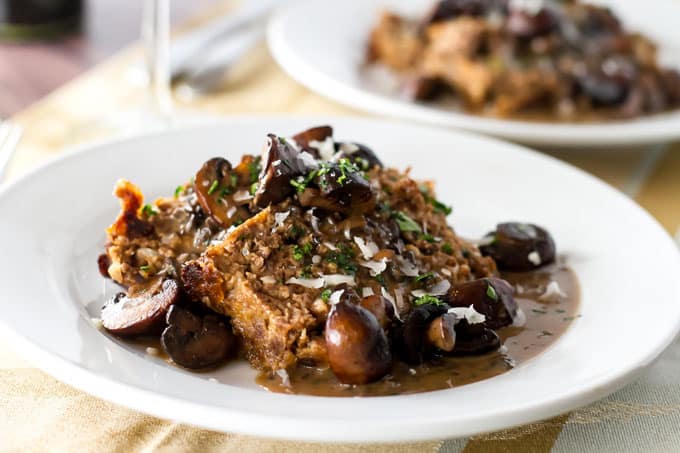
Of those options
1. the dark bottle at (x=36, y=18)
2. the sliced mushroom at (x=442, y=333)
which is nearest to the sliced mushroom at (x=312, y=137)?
the sliced mushroom at (x=442, y=333)

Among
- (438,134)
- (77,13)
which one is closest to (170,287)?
(438,134)

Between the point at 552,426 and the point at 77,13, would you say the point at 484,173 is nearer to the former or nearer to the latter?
the point at 552,426

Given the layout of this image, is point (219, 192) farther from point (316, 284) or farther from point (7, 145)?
point (7, 145)

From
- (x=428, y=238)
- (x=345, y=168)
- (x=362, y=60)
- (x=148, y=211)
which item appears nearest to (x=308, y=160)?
(x=345, y=168)

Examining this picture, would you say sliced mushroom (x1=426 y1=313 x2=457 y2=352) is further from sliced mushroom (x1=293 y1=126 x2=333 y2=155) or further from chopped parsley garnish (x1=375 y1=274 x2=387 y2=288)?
sliced mushroom (x1=293 y1=126 x2=333 y2=155)

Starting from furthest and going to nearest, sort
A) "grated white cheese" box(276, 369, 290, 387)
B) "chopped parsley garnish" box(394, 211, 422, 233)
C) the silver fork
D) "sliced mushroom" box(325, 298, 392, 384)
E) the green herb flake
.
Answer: the silver fork, "chopped parsley garnish" box(394, 211, 422, 233), the green herb flake, "grated white cheese" box(276, 369, 290, 387), "sliced mushroom" box(325, 298, 392, 384)

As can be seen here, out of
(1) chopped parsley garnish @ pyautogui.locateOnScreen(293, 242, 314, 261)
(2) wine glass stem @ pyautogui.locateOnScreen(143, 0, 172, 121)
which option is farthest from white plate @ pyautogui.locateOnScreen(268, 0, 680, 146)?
(1) chopped parsley garnish @ pyautogui.locateOnScreen(293, 242, 314, 261)
